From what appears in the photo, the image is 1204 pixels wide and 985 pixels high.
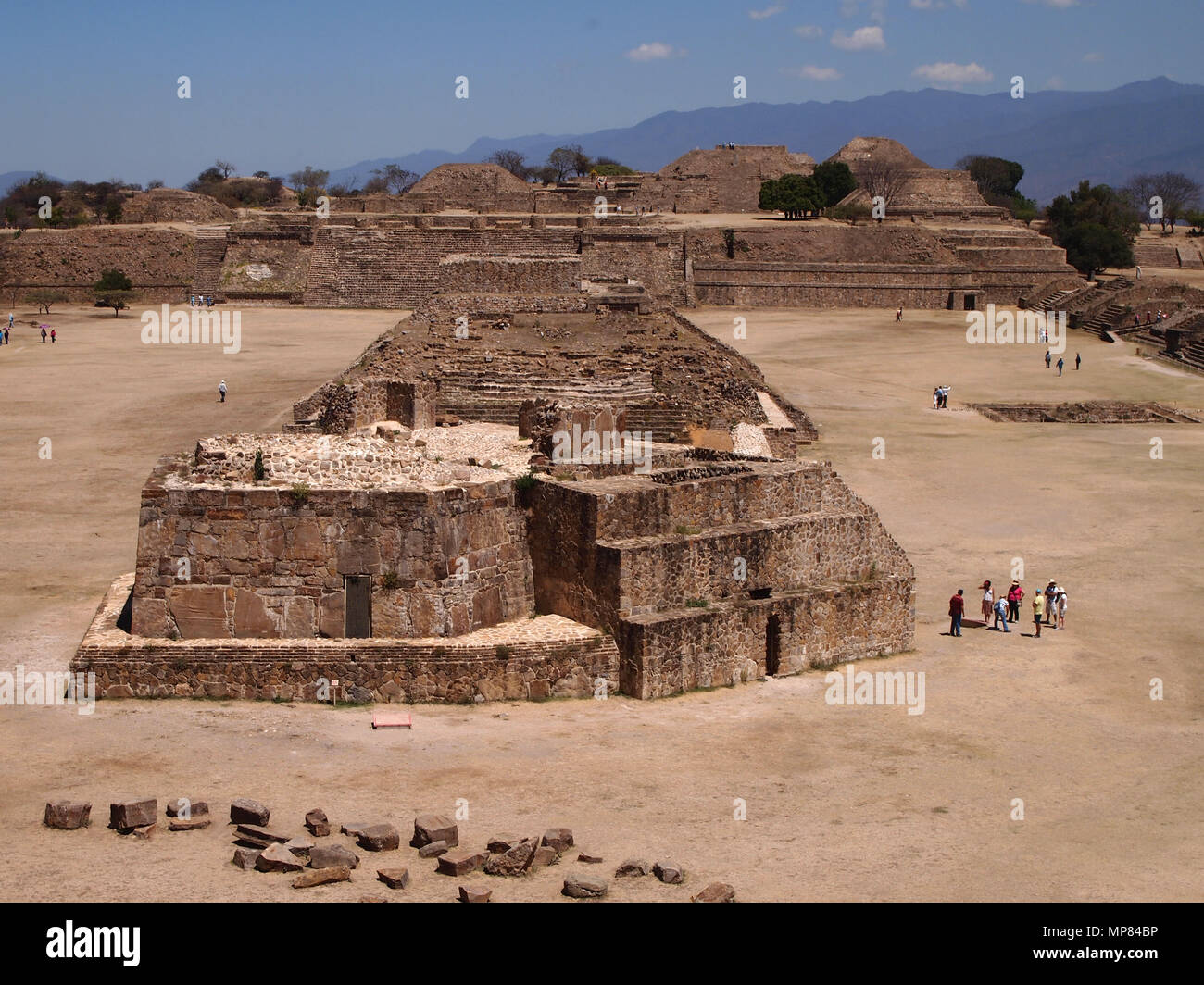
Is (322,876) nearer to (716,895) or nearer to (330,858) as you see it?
(330,858)

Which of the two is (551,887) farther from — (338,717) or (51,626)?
(51,626)

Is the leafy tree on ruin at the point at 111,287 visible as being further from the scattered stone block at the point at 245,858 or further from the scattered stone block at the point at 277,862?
the scattered stone block at the point at 277,862

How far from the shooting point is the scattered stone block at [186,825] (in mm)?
11562

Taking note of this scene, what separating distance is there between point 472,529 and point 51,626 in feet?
17.1

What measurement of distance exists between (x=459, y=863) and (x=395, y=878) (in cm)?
53

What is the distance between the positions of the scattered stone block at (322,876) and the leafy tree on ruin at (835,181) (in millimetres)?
72014

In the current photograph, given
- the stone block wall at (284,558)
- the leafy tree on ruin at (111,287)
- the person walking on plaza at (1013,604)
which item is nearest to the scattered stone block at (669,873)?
the stone block wall at (284,558)

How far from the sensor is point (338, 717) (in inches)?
578

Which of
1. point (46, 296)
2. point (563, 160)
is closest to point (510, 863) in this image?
point (46, 296)

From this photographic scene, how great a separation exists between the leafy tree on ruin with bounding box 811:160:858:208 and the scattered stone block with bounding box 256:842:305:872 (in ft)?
236

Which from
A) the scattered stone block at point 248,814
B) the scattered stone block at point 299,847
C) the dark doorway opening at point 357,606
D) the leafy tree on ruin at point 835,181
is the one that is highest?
the leafy tree on ruin at point 835,181

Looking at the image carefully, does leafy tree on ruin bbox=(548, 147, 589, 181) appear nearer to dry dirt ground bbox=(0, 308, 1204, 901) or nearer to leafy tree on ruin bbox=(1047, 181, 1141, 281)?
leafy tree on ruin bbox=(1047, 181, 1141, 281)

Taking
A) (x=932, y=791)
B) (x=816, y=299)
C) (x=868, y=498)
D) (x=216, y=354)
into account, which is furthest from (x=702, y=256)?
(x=932, y=791)

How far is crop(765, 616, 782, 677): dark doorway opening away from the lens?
55.6ft
